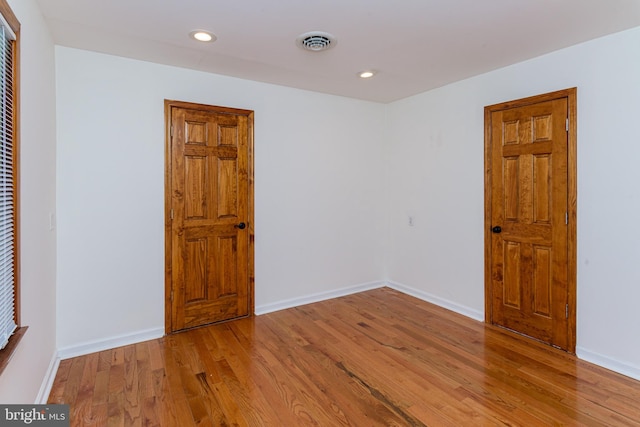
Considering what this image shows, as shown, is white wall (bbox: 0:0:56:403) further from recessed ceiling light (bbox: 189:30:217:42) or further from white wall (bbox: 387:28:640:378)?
white wall (bbox: 387:28:640:378)

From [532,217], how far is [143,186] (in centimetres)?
346

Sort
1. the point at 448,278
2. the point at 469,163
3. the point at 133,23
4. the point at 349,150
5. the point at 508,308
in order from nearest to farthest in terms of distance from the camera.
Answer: the point at 133,23 < the point at 508,308 < the point at 469,163 < the point at 448,278 < the point at 349,150

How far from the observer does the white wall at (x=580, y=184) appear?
8.27ft

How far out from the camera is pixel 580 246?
2.77m

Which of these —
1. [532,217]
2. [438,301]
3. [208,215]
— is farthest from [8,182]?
[438,301]

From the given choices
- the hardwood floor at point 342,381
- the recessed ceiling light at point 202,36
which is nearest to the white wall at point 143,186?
the hardwood floor at point 342,381

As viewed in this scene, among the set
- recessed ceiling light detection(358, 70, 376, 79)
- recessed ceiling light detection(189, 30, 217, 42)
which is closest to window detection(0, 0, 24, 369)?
recessed ceiling light detection(189, 30, 217, 42)

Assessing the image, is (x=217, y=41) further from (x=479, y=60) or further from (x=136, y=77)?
(x=479, y=60)

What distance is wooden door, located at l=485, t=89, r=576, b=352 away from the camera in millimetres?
2830

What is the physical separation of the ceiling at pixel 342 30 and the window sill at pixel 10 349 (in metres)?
1.90

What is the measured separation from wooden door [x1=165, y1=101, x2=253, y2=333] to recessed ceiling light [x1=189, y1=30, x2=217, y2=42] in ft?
2.50

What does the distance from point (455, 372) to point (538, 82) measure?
8.18 feet

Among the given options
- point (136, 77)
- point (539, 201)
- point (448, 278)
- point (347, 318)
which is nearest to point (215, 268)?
point (347, 318)

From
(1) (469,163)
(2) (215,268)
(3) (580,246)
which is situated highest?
(1) (469,163)
